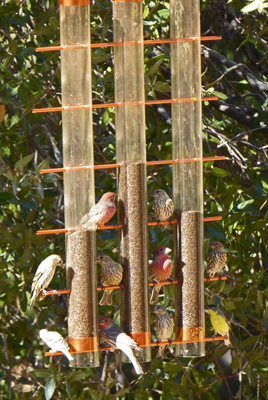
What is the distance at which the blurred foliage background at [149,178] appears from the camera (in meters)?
4.80

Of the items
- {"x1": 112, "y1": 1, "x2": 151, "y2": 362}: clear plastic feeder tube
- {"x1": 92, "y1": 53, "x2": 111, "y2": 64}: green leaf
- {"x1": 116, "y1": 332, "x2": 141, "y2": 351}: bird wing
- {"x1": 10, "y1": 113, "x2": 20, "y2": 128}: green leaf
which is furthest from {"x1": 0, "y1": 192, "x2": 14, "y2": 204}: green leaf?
{"x1": 116, "y1": 332, "x2": 141, "y2": 351}: bird wing

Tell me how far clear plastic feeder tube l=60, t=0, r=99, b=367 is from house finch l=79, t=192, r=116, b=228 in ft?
0.08

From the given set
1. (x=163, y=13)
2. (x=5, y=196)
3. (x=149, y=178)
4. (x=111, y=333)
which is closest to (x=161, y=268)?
(x=111, y=333)

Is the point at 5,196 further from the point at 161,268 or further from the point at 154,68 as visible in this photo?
the point at 161,268

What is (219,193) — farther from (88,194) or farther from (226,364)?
(226,364)

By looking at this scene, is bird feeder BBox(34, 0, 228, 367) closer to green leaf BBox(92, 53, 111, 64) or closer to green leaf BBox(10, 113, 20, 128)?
green leaf BBox(92, 53, 111, 64)

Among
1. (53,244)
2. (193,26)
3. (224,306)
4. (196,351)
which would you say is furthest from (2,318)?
(193,26)

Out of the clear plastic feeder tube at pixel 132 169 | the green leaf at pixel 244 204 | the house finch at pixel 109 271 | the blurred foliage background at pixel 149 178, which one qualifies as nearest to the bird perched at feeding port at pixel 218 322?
the blurred foliage background at pixel 149 178

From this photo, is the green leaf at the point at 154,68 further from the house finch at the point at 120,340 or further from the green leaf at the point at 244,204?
the house finch at the point at 120,340

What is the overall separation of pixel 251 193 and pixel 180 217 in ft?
4.68

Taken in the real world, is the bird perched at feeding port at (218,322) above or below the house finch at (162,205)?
below

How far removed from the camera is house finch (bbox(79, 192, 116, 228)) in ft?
12.3

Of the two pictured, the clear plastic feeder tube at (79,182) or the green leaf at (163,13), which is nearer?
the clear plastic feeder tube at (79,182)

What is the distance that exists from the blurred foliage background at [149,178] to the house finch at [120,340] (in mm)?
894
